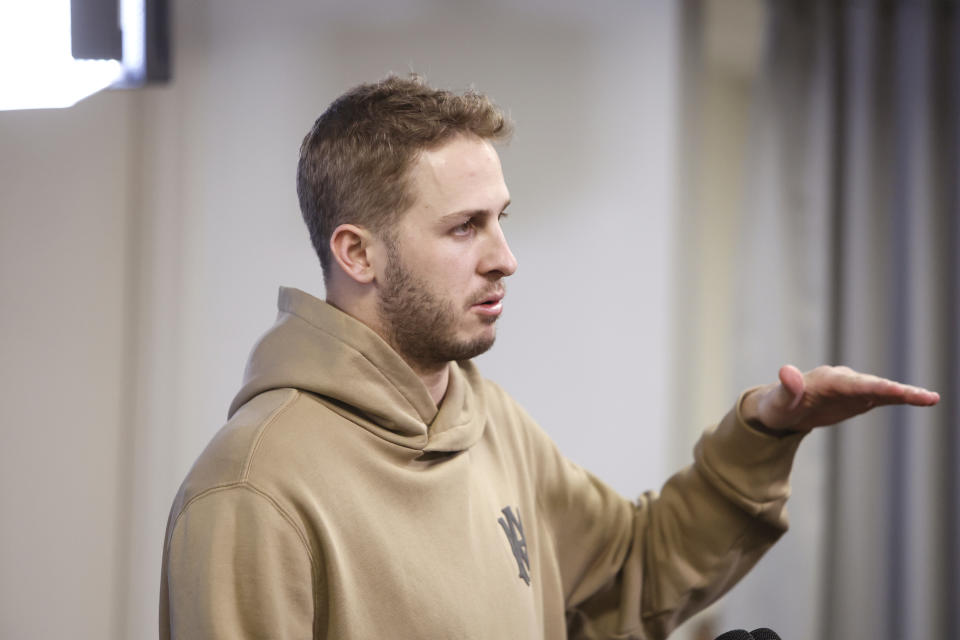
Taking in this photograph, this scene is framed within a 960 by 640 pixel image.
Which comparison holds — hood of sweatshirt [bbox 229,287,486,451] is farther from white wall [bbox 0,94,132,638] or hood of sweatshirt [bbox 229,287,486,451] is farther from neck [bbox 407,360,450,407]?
white wall [bbox 0,94,132,638]

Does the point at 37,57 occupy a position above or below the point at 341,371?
above

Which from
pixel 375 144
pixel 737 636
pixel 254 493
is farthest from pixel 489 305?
pixel 737 636

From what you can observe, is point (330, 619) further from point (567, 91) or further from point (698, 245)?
point (698, 245)

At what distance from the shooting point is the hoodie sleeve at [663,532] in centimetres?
129

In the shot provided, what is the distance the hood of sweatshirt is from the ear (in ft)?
0.19

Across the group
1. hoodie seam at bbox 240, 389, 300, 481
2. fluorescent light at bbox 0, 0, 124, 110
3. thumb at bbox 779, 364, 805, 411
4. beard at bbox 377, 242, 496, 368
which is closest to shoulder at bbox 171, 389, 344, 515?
hoodie seam at bbox 240, 389, 300, 481

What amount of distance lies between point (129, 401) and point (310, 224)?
83 cm

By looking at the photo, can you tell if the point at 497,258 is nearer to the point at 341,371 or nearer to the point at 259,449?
the point at 341,371

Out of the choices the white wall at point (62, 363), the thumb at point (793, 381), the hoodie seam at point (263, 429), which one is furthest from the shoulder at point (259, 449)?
the white wall at point (62, 363)

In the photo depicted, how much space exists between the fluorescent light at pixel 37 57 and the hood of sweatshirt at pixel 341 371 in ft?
1.87

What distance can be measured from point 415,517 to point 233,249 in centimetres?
103

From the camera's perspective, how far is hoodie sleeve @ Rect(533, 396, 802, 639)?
4.22ft

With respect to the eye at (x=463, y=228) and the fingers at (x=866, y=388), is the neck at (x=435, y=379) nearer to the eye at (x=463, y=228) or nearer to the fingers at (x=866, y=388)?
the eye at (x=463, y=228)

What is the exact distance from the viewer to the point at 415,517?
105cm
